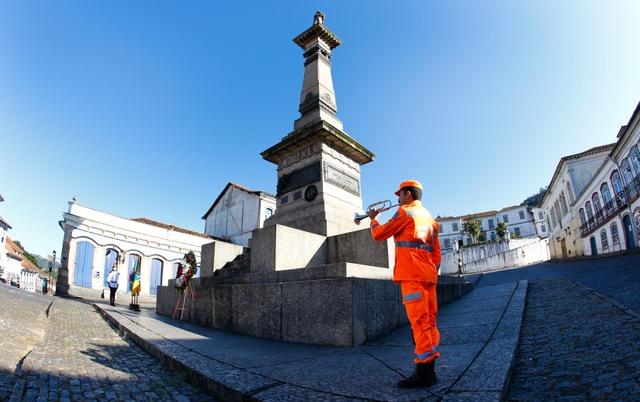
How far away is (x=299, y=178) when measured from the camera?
8953mm

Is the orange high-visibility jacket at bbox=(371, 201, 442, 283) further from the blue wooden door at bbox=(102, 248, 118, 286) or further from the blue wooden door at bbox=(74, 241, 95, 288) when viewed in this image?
the blue wooden door at bbox=(102, 248, 118, 286)

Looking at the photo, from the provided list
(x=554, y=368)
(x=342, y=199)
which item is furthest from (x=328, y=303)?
(x=342, y=199)

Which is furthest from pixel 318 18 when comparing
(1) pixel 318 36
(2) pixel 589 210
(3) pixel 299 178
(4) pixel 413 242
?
(2) pixel 589 210

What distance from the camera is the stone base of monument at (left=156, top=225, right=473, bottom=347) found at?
14.4ft

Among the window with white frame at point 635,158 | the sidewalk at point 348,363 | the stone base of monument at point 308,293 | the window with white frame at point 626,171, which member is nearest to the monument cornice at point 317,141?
the stone base of monument at point 308,293

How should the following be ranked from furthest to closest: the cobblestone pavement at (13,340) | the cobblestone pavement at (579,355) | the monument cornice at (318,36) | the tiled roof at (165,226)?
the tiled roof at (165,226), the monument cornice at (318,36), the cobblestone pavement at (13,340), the cobblestone pavement at (579,355)

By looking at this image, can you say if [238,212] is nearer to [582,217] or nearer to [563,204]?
[582,217]

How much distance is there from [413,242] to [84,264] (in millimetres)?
23727

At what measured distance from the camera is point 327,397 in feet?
7.84

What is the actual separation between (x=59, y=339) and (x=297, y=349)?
4.04 metres

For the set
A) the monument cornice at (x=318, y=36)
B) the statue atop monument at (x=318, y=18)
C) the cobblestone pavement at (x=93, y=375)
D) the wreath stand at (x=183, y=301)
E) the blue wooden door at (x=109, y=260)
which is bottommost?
the cobblestone pavement at (x=93, y=375)

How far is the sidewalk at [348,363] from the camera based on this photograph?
2416mm

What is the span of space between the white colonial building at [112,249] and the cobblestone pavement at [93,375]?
59.6ft

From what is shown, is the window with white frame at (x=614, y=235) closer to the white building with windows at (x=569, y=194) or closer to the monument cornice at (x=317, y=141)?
the white building with windows at (x=569, y=194)
